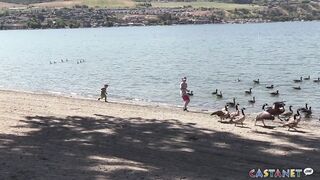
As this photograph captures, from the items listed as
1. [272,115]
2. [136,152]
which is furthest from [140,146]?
[272,115]

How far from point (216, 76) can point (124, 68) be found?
1496cm

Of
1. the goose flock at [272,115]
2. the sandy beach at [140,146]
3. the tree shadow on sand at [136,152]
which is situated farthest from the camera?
the goose flock at [272,115]

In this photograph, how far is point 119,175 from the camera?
42.0 ft

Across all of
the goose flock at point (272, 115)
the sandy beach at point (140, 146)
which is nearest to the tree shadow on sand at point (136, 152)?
the sandy beach at point (140, 146)

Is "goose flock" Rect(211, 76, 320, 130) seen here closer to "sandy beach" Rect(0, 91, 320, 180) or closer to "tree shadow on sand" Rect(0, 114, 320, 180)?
"sandy beach" Rect(0, 91, 320, 180)

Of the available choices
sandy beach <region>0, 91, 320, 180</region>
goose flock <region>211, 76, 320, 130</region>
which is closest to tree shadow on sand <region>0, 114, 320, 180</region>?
sandy beach <region>0, 91, 320, 180</region>

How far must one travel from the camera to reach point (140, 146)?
16531 millimetres

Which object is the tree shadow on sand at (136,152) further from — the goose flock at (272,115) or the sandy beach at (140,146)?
the goose flock at (272,115)

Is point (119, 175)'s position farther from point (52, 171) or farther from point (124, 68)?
point (124, 68)

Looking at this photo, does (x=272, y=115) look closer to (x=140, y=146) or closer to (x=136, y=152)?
(x=140, y=146)

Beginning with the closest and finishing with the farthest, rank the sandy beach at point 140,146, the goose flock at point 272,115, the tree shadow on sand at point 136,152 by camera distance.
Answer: the tree shadow on sand at point 136,152
the sandy beach at point 140,146
the goose flock at point 272,115

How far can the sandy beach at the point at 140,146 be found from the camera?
13328 mm

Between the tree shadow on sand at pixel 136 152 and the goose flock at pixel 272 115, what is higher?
the tree shadow on sand at pixel 136 152

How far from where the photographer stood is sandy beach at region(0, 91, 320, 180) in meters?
13.3
